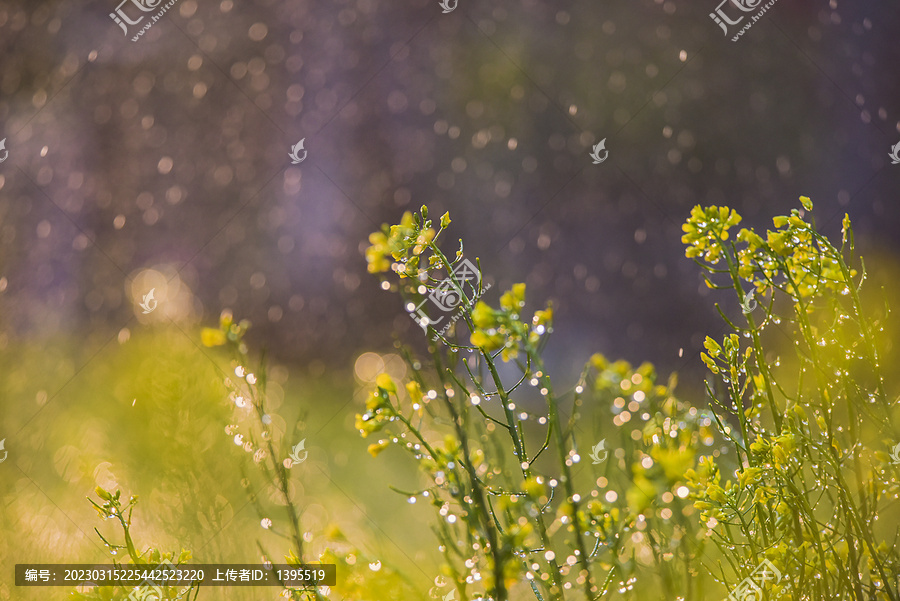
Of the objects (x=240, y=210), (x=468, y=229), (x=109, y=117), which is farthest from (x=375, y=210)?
(x=109, y=117)

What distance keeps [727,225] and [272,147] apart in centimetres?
363

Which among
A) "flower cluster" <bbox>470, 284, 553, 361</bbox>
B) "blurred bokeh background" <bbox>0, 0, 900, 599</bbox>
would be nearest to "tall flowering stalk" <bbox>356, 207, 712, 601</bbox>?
"flower cluster" <bbox>470, 284, 553, 361</bbox>

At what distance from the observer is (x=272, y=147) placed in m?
3.62

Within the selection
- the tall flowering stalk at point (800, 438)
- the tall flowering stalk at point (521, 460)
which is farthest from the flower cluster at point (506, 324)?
the tall flowering stalk at point (800, 438)

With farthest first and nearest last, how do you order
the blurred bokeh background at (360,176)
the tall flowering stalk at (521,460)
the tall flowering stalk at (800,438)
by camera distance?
1. the blurred bokeh background at (360,176)
2. the tall flowering stalk at (800,438)
3. the tall flowering stalk at (521,460)

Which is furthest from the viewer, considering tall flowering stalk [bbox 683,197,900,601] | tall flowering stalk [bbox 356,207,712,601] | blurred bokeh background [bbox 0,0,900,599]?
blurred bokeh background [bbox 0,0,900,599]

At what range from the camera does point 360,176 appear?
11.6 ft

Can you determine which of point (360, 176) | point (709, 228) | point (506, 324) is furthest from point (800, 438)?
point (360, 176)

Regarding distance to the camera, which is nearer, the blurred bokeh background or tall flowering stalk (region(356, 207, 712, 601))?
tall flowering stalk (region(356, 207, 712, 601))

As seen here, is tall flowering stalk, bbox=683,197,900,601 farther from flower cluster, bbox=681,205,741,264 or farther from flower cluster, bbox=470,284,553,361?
flower cluster, bbox=470,284,553,361

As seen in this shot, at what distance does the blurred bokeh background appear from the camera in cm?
229

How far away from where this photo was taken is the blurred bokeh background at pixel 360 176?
2.29 metres

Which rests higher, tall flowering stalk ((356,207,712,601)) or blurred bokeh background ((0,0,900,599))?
blurred bokeh background ((0,0,900,599))

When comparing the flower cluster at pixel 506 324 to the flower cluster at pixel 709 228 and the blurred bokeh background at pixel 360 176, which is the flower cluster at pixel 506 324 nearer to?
the flower cluster at pixel 709 228
